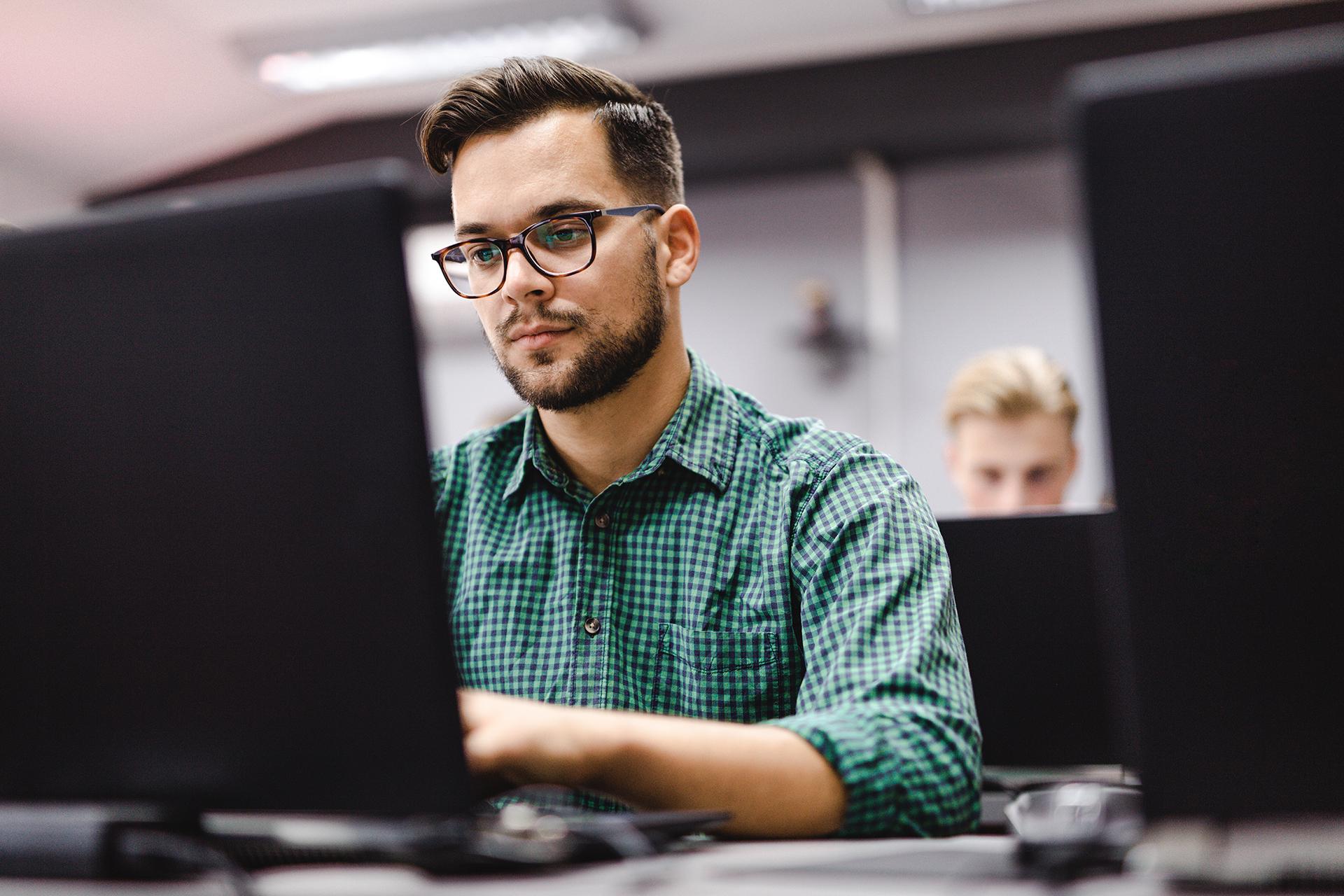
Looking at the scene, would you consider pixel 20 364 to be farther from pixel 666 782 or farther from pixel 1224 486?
pixel 1224 486

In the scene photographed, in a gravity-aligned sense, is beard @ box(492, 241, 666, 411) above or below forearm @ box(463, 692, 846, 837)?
above

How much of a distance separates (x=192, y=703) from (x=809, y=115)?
3102 mm

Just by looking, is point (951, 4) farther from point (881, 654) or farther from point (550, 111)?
point (881, 654)

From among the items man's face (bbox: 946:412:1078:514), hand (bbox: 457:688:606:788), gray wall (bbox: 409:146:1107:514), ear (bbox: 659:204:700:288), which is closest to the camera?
hand (bbox: 457:688:606:788)

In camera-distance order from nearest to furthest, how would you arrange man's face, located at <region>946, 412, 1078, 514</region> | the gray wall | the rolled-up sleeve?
1. the rolled-up sleeve
2. man's face, located at <region>946, 412, 1078, 514</region>
3. the gray wall

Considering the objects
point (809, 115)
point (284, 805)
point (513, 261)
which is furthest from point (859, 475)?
point (809, 115)

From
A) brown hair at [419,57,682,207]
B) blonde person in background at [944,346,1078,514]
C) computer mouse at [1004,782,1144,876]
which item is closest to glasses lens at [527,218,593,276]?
brown hair at [419,57,682,207]

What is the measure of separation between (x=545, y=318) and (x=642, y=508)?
0.21 m

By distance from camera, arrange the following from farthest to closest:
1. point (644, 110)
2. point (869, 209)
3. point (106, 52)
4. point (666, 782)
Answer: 1. point (869, 209)
2. point (106, 52)
3. point (644, 110)
4. point (666, 782)

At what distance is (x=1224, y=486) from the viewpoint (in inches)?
16.5

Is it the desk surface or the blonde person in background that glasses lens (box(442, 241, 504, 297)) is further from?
the blonde person in background

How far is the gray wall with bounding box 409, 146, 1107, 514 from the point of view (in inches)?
129

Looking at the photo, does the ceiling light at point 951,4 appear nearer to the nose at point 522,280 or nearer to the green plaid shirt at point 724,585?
the green plaid shirt at point 724,585

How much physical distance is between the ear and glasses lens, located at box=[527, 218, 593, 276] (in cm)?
16
